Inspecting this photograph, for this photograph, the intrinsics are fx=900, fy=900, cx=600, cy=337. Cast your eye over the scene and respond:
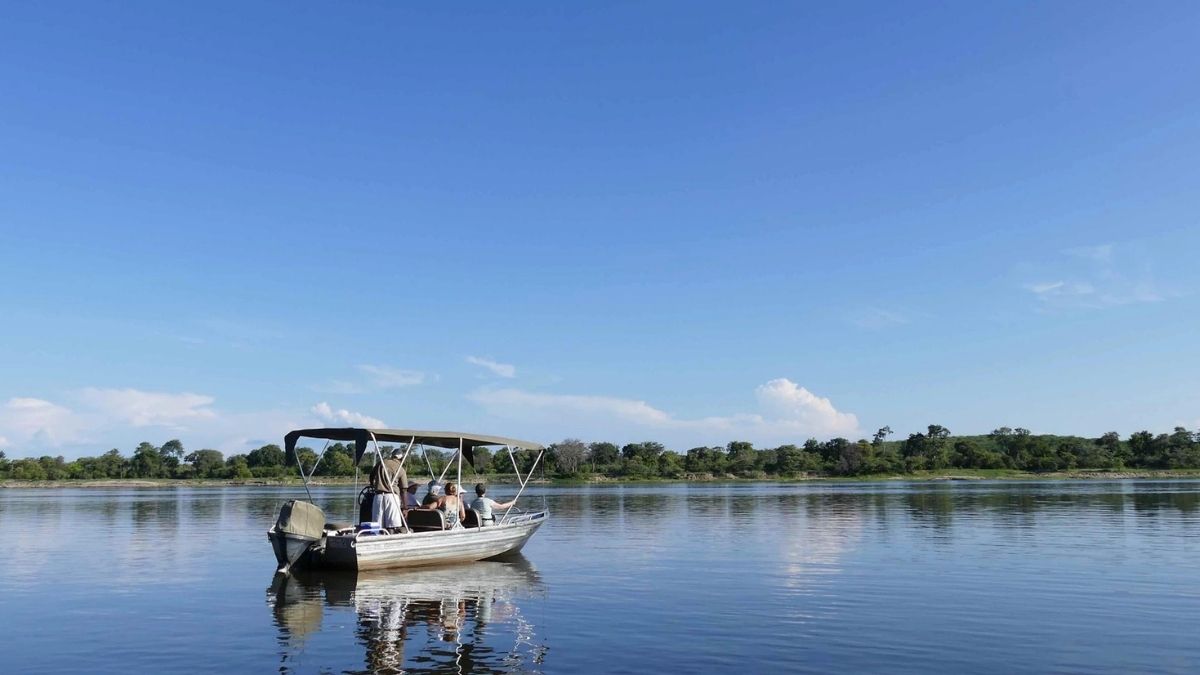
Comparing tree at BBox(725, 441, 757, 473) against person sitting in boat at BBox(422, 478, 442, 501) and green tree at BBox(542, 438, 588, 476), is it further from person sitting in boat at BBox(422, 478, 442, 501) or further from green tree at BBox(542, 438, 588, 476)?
person sitting in boat at BBox(422, 478, 442, 501)

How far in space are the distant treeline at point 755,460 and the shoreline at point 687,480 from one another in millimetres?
2685

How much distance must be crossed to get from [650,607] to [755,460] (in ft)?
502

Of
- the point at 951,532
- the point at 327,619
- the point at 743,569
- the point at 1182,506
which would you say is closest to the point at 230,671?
the point at 327,619

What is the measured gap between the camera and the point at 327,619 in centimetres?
1795

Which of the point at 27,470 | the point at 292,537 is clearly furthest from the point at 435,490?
the point at 27,470

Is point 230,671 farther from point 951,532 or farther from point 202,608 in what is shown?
point 951,532

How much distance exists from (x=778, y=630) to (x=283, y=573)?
525 inches

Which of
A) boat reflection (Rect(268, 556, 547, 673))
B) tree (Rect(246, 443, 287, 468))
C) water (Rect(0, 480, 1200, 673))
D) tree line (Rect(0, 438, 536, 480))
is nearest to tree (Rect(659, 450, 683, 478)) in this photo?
tree line (Rect(0, 438, 536, 480))

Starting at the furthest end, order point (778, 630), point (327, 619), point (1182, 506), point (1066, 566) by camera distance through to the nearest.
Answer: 1. point (1182, 506)
2. point (1066, 566)
3. point (327, 619)
4. point (778, 630)

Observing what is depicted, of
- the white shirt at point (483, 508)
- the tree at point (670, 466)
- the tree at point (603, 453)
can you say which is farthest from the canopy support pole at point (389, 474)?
the tree at point (603, 453)

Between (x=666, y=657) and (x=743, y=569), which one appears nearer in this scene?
(x=666, y=657)

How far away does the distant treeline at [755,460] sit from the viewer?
156 metres

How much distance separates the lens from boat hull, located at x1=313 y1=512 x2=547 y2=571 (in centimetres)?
2377

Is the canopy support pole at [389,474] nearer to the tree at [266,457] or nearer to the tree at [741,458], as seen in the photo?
the tree at [741,458]
